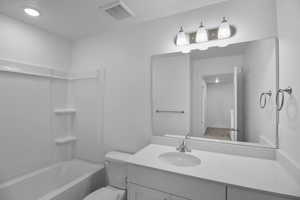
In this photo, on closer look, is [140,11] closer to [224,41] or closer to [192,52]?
[192,52]

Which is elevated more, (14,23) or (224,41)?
(14,23)

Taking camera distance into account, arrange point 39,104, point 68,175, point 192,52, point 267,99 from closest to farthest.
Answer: point 267,99
point 192,52
point 39,104
point 68,175

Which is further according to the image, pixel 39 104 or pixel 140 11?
pixel 39 104

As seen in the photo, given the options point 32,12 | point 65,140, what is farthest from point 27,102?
point 32,12

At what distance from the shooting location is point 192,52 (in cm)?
150

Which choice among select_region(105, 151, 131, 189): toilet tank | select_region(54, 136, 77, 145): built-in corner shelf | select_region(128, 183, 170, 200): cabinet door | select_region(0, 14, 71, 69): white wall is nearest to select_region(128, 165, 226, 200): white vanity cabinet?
select_region(128, 183, 170, 200): cabinet door

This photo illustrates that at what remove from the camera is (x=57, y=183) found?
6.41ft

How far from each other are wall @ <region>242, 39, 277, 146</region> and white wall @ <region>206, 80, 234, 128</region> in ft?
0.45

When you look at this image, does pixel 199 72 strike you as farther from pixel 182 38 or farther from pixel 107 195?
pixel 107 195

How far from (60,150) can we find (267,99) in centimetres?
279

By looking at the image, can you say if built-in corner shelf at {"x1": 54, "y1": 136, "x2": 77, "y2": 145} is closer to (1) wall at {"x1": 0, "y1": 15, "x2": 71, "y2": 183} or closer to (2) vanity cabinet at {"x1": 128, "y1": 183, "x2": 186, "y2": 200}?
(1) wall at {"x1": 0, "y1": 15, "x2": 71, "y2": 183}

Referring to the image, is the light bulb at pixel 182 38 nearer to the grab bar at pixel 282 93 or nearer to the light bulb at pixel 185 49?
the light bulb at pixel 185 49

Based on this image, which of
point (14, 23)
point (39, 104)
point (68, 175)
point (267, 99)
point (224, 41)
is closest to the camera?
point (267, 99)

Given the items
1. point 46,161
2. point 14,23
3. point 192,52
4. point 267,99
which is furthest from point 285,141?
point 14,23
